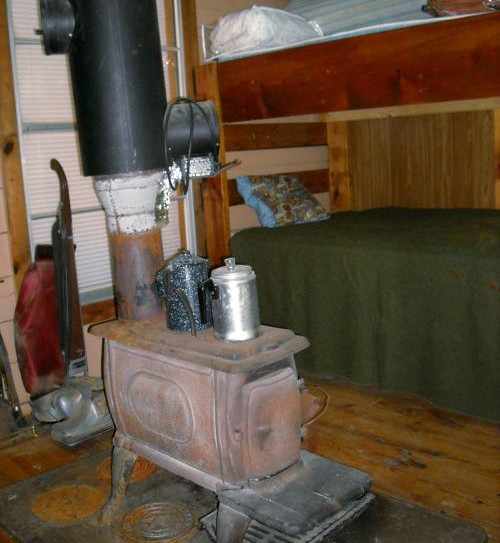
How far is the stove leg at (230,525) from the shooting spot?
4.75 ft

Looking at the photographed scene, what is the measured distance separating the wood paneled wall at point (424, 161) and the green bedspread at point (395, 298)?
0.36m

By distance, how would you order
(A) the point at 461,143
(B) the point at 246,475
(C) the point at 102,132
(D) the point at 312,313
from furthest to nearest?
(A) the point at 461,143, (D) the point at 312,313, (C) the point at 102,132, (B) the point at 246,475

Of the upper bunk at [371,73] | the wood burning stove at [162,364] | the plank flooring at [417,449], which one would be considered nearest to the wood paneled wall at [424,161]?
the upper bunk at [371,73]

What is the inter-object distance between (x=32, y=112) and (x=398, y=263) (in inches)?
64.8

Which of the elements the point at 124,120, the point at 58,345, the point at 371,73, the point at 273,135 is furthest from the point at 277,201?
the point at 124,120

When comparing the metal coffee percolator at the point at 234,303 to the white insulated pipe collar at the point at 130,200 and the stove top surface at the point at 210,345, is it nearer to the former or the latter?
the stove top surface at the point at 210,345

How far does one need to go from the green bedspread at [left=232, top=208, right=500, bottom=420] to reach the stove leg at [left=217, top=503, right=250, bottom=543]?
1288 millimetres

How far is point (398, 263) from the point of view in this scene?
8.36 feet

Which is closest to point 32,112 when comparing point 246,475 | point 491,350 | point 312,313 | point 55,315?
point 55,315

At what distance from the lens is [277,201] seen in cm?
323

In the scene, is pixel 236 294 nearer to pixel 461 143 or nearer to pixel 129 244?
pixel 129 244

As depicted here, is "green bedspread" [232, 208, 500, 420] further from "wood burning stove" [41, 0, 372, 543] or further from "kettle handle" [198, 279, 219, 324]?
"kettle handle" [198, 279, 219, 324]

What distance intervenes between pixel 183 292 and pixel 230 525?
58 cm

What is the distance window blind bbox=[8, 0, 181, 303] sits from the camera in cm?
259
